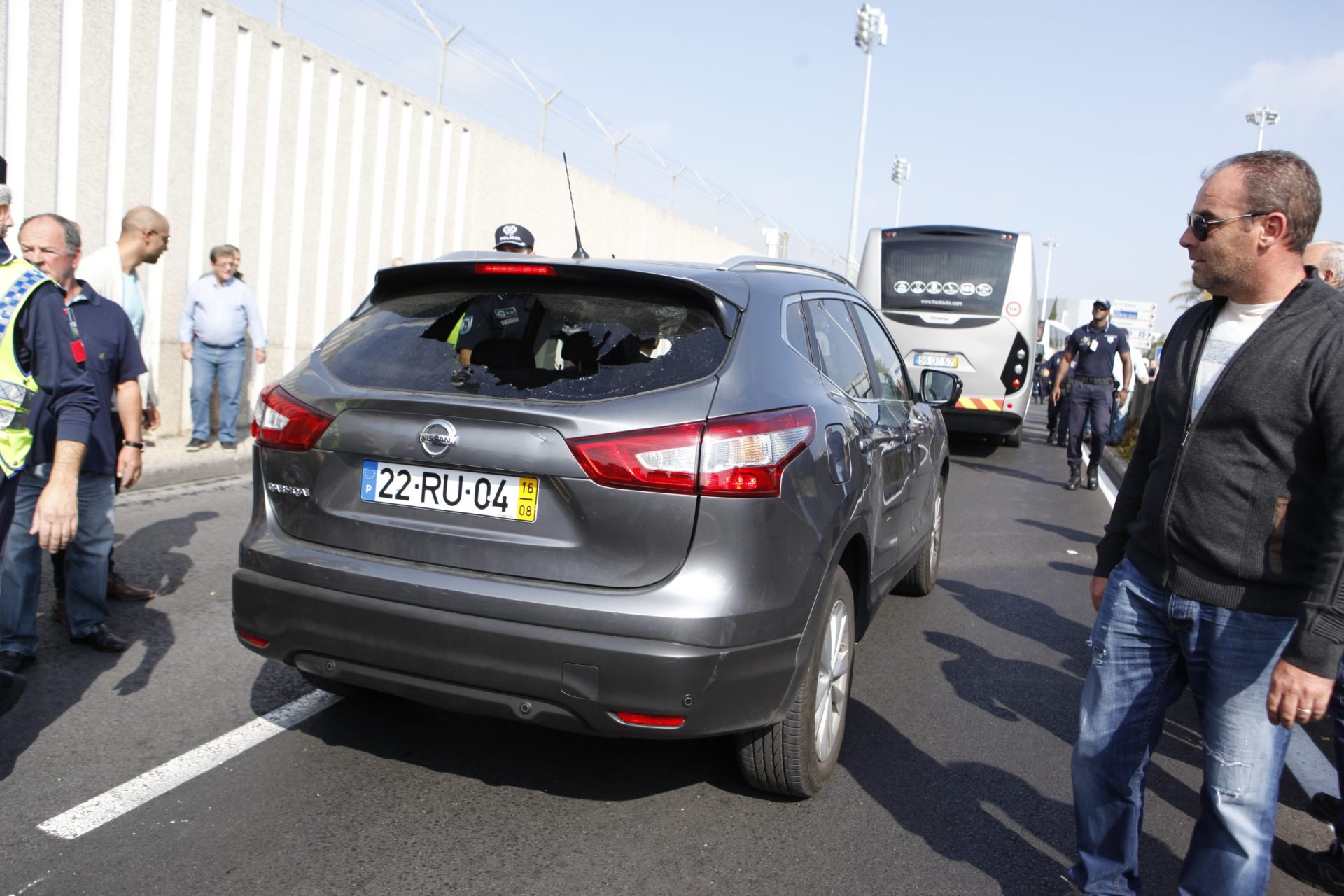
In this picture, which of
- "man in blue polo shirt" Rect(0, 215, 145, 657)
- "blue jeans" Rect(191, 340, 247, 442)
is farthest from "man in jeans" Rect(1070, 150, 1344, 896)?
"blue jeans" Rect(191, 340, 247, 442)

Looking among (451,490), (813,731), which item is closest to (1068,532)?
(813,731)

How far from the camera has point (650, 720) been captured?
2900 mm

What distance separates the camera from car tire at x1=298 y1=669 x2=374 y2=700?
3.82m

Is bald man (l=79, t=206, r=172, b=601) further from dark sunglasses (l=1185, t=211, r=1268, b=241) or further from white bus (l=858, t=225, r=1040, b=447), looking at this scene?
white bus (l=858, t=225, r=1040, b=447)

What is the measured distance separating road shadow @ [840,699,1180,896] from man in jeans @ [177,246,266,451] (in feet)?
24.3

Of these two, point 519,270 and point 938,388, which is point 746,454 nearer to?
point 519,270

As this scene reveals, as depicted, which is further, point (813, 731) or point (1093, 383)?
point (1093, 383)

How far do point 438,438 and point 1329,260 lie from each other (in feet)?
12.4

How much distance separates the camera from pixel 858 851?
3.22 m

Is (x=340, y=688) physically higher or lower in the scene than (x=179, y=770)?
higher

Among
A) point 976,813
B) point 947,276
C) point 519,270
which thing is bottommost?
point 976,813

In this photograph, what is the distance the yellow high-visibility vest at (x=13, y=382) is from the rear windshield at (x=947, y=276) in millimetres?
12898

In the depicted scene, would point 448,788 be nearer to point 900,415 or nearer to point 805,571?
point 805,571

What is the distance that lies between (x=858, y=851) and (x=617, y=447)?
145 cm
